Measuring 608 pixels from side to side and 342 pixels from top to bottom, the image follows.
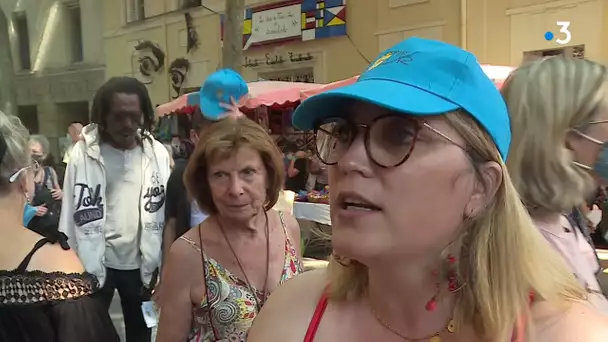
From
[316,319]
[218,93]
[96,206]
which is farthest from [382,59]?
[96,206]

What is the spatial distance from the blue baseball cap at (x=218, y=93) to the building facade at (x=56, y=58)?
49.0 ft

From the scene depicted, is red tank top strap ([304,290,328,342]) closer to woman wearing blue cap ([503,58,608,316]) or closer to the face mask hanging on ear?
woman wearing blue cap ([503,58,608,316])

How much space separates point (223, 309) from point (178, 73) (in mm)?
13475

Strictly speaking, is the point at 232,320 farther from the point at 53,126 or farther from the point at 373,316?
the point at 53,126

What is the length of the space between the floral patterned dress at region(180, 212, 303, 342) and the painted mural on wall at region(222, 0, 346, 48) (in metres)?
10.1

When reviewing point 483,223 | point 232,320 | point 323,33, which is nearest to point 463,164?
point 483,223

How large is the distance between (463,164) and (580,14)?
8.49m

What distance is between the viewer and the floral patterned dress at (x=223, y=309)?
1.88m

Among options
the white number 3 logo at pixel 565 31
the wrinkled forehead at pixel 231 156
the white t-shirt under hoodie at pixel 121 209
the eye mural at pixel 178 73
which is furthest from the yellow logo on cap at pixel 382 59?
the eye mural at pixel 178 73

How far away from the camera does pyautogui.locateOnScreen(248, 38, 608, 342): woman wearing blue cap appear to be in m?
0.99

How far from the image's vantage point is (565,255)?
1.65 meters

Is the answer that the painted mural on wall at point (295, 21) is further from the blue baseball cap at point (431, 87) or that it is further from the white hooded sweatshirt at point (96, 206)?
the blue baseball cap at point (431, 87)

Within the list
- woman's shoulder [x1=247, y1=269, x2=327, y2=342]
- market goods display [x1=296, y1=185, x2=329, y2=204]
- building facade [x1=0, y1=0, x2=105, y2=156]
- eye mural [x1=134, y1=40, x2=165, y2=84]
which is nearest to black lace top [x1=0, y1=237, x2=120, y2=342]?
woman's shoulder [x1=247, y1=269, x2=327, y2=342]

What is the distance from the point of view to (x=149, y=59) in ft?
50.7
